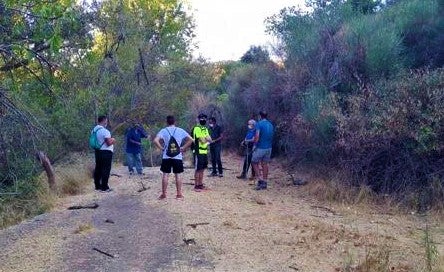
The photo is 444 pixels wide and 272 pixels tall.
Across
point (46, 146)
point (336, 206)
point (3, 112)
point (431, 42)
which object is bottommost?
point (336, 206)

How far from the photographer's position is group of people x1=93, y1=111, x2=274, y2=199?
35.1 feet

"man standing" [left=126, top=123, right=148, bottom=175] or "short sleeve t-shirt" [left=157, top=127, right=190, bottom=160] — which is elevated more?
"short sleeve t-shirt" [left=157, top=127, right=190, bottom=160]

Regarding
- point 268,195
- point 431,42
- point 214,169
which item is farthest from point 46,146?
point 431,42

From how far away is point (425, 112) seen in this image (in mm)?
11055

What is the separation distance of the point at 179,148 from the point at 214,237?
2.87 m

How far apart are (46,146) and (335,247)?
906 centimetres

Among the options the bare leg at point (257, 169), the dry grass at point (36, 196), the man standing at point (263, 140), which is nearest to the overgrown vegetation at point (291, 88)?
the dry grass at point (36, 196)

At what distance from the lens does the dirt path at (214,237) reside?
23.2ft

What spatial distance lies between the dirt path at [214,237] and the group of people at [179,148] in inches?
25.0

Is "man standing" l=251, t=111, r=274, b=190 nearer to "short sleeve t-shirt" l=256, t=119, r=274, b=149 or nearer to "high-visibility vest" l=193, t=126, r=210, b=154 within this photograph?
"short sleeve t-shirt" l=256, t=119, r=274, b=149

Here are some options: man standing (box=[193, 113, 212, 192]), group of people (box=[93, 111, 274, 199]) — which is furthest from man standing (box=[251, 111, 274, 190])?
man standing (box=[193, 113, 212, 192])

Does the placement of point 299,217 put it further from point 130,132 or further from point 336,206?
point 130,132

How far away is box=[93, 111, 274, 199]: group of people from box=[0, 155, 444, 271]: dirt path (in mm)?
635

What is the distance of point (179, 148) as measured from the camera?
10.7m
